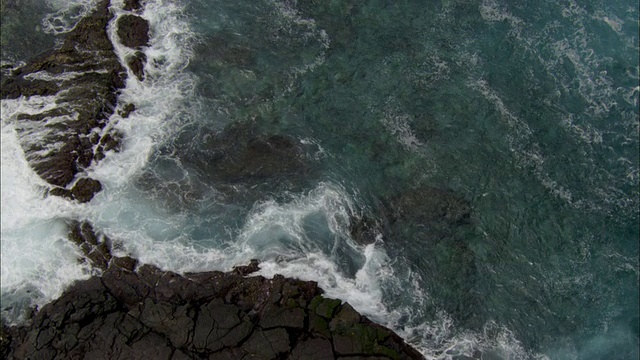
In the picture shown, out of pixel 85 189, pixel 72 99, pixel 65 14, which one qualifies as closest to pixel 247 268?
pixel 85 189

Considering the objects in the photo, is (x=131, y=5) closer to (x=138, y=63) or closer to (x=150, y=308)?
(x=138, y=63)

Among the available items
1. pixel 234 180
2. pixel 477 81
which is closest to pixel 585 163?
pixel 477 81

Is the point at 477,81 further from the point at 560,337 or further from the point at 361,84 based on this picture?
the point at 560,337

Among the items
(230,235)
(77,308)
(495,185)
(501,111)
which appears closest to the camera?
(77,308)

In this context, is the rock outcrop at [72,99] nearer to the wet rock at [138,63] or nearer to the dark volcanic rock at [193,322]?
the wet rock at [138,63]

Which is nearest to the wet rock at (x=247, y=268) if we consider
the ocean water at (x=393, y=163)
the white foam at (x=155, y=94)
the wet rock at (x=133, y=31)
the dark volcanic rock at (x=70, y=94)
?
the ocean water at (x=393, y=163)

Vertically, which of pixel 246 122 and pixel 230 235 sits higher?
pixel 246 122
